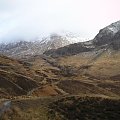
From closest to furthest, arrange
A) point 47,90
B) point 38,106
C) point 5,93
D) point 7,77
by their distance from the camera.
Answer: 1. point 38,106
2. point 5,93
3. point 47,90
4. point 7,77

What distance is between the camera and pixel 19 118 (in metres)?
64.4

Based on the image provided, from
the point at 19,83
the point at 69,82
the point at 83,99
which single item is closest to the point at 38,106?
the point at 83,99

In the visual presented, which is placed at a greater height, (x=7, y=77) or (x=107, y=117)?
(x=7, y=77)

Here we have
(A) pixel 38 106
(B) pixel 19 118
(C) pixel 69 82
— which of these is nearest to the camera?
(B) pixel 19 118

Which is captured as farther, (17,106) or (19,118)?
(17,106)

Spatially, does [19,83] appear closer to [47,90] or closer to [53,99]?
[47,90]

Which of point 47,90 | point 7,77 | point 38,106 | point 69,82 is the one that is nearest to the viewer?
point 38,106

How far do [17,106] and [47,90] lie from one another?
77429 millimetres

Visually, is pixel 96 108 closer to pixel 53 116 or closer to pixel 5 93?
pixel 53 116

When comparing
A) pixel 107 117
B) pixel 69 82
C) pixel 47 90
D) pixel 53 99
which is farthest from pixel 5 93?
pixel 107 117

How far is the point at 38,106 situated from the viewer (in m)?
68.6

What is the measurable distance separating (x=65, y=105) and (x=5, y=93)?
70.6 m

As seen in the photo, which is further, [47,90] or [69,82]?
[69,82]

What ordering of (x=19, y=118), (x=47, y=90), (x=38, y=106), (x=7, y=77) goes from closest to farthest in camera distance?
(x=19, y=118) → (x=38, y=106) → (x=47, y=90) → (x=7, y=77)
